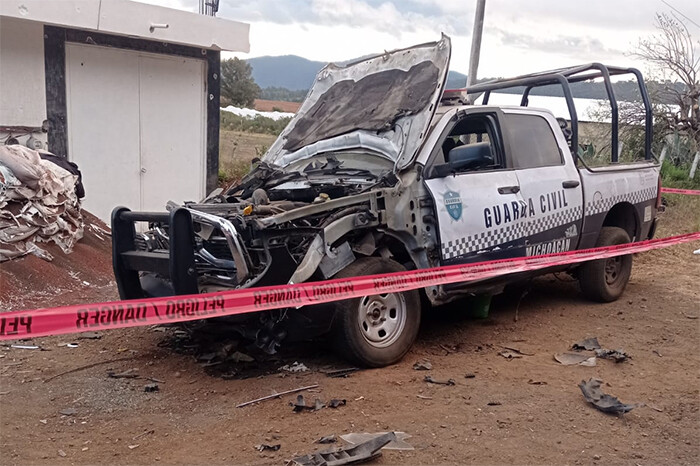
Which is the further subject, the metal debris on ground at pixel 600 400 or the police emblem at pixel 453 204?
the police emblem at pixel 453 204

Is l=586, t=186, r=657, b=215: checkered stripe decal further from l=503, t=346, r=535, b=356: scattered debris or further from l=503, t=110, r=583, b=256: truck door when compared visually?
l=503, t=346, r=535, b=356: scattered debris

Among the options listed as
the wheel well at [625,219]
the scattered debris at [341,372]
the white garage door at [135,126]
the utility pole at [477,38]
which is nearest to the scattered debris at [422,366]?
the scattered debris at [341,372]

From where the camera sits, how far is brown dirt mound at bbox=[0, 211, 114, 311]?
7.05 meters

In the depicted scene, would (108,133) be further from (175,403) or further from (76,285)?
(175,403)

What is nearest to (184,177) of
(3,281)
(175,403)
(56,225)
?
(56,225)

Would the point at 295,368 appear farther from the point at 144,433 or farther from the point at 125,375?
the point at 144,433

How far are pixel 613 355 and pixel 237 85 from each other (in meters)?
56.7

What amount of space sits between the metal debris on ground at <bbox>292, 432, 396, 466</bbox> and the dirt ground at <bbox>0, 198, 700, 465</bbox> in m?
0.09

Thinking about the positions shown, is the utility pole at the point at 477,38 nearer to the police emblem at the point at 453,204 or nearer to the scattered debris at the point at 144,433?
the police emblem at the point at 453,204

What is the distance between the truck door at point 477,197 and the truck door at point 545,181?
0.14 metres

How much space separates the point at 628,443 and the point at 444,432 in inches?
40.1

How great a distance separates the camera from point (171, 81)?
1101 cm

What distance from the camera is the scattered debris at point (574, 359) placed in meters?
5.28

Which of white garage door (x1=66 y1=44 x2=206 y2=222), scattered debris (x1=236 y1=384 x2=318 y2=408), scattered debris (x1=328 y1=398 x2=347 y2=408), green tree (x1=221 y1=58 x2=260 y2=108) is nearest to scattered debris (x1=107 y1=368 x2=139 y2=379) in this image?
scattered debris (x1=236 y1=384 x2=318 y2=408)
